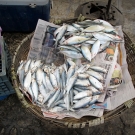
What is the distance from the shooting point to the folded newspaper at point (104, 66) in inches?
73.9

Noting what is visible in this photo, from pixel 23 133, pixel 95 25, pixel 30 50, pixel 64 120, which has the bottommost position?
pixel 23 133

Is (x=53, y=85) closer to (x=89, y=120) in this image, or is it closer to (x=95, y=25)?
(x=89, y=120)

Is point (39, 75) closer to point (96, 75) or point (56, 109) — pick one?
point (56, 109)

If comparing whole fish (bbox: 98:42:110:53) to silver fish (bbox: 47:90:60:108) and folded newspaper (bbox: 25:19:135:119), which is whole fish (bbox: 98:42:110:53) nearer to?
folded newspaper (bbox: 25:19:135:119)

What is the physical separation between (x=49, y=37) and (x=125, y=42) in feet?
2.87

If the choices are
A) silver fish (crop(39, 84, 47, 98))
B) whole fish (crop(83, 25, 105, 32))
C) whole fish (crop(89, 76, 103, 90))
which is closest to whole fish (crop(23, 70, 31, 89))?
silver fish (crop(39, 84, 47, 98))

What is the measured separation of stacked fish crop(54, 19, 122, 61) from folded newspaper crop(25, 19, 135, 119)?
9 centimetres

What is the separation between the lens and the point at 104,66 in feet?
6.77

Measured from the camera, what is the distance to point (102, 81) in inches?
76.7

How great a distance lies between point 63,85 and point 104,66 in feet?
1.57

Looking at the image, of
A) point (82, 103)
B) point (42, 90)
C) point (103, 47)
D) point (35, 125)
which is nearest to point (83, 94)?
point (82, 103)

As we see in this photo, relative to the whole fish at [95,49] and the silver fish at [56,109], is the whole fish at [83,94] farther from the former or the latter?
the whole fish at [95,49]

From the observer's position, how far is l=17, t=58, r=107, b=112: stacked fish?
185 cm

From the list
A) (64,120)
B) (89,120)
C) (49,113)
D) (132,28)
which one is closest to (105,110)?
(89,120)
